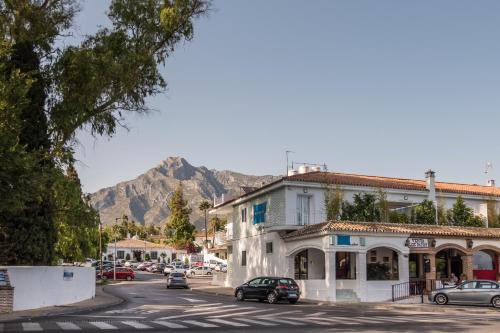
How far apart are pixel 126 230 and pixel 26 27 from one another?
453ft

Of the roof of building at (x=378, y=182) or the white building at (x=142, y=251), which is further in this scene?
A: the white building at (x=142, y=251)

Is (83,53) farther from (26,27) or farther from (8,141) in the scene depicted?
(8,141)

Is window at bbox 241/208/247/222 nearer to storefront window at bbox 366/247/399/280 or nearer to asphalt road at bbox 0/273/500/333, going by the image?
storefront window at bbox 366/247/399/280

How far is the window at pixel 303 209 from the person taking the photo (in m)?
41.5

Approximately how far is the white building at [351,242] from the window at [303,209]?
7cm

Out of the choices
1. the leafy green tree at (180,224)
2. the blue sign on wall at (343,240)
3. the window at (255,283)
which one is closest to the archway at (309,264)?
the blue sign on wall at (343,240)

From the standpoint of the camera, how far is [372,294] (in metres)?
35.4

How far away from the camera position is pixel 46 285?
1055 inches

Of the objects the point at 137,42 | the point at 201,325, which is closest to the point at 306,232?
the point at 137,42

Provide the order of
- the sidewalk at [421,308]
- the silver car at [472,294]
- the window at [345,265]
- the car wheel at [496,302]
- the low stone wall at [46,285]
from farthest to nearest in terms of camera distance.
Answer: the window at [345,265]
the silver car at [472,294]
the car wheel at [496,302]
the sidewalk at [421,308]
the low stone wall at [46,285]

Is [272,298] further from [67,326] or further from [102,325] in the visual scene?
[67,326]

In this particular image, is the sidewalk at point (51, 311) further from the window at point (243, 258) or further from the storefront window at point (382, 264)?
the window at point (243, 258)

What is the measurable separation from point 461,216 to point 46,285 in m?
31.8

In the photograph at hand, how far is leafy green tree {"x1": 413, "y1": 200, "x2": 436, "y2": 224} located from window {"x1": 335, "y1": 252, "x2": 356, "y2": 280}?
26.6ft
